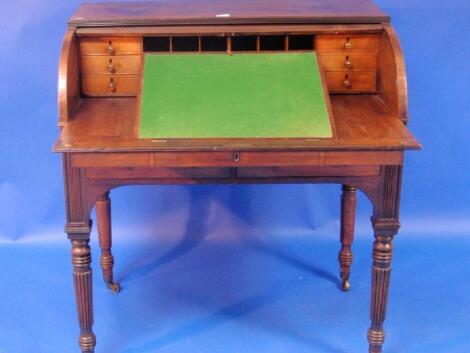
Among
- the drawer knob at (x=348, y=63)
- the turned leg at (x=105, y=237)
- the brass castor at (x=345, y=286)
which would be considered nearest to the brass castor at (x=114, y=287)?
the turned leg at (x=105, y=237)

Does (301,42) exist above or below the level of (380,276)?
above

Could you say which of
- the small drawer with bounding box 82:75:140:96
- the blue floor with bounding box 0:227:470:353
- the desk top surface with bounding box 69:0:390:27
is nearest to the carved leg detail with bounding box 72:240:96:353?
the blue floor with bounding box 0:227:470:353

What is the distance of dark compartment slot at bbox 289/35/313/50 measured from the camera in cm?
397

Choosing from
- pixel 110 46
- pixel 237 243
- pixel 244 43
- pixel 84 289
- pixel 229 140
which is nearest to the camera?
pixel 229 140

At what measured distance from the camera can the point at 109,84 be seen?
3.95 meters

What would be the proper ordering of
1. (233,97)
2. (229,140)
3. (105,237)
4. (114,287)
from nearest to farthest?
(229,140), (233,97), (105,237), (114,287)

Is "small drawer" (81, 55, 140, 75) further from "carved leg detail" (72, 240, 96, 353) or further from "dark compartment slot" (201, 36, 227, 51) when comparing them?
"carved leg detail" (72, 240, 96, 353)

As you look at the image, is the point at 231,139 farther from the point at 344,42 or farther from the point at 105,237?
the point at 105,237

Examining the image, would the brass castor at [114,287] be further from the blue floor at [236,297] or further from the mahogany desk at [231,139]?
the mahogany desk at [231,139]

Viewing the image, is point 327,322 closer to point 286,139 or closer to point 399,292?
point 399,292

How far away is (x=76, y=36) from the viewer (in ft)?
12.7

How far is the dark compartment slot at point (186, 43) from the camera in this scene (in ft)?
13.1

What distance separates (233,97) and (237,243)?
5.74 feet

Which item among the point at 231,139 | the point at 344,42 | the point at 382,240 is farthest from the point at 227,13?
the point at 382,240
